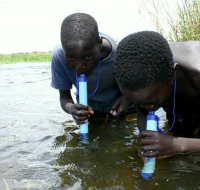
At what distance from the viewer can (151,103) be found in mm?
2062

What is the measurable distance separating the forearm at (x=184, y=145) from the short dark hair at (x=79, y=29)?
3.66 feet

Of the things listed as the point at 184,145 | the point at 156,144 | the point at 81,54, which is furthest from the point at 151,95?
the point at 81,54

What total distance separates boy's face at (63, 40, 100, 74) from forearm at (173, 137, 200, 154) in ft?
3.41

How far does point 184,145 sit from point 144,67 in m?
0.59

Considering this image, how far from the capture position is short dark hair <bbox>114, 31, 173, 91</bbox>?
1.92 meters

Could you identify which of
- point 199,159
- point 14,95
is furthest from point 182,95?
point 14,95

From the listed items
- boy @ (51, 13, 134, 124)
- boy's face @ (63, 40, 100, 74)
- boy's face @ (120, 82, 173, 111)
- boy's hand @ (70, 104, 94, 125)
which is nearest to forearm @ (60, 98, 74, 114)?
boy @ (51, 13, 134, 124)

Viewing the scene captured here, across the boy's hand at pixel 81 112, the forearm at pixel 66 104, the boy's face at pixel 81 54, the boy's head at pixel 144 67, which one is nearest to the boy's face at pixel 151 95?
the boy's head at pixel 144 67

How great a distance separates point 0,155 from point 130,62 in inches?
58.5

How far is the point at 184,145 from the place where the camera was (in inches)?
84.2

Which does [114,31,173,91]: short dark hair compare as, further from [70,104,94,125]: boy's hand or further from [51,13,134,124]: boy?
[70,104,94,125]: boy's hand

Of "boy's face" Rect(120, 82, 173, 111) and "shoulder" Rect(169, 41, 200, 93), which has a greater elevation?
"shoulder" Rect(169, 41, 200, 93)

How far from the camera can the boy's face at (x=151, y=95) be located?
198 centimetres

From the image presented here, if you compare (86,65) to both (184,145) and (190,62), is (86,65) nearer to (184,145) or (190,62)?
(190,62)
